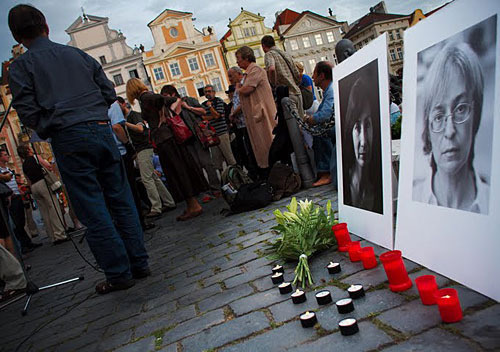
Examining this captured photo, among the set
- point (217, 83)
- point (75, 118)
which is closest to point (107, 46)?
point (217, 83)

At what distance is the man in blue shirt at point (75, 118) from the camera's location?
346cm

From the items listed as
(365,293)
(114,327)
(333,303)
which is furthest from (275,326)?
(114,327)

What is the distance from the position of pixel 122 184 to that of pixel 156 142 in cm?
277

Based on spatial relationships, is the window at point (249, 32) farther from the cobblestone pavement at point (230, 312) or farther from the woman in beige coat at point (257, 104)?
the cobblestone pavement at point (230, 312)

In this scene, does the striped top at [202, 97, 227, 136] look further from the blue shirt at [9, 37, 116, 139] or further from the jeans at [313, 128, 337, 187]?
the blue shirt at [9, 37, 116, 139]

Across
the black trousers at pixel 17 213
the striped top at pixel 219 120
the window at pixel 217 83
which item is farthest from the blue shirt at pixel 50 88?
the window at pixel 217 83

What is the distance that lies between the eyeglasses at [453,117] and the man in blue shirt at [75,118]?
8.90 feet

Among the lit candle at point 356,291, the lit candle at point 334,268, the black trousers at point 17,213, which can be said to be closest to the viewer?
the lit candle at point 356,291

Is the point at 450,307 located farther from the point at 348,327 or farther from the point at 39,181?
the point at 39,181

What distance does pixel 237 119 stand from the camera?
7.87 meters

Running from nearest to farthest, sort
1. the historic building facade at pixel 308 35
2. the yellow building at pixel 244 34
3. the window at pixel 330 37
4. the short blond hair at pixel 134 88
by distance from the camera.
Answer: the short blond hair at pixel 134 88 → the yellow building at pixel 244 34 → the historic building facade at pixel 308 35 → the window at pixel 330 37

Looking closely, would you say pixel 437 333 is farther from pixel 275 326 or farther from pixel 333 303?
pixel 275 326

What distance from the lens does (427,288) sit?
5.91 ft

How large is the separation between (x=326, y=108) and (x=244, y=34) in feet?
163
